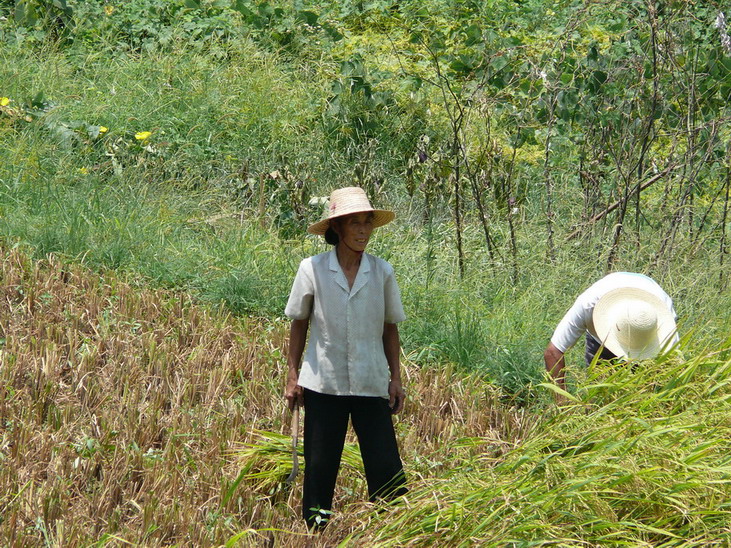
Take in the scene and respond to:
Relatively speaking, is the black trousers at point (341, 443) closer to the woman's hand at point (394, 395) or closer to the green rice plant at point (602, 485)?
the woman's hand at point (394, 395)

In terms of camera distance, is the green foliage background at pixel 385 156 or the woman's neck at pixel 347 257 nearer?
the woman's neck at pixel 347 257

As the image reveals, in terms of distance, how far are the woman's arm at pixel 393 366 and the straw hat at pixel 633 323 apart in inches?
33.1

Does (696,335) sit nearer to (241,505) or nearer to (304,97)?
(241,505)

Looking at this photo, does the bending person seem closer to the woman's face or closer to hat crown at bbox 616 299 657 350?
hat crown at bbox 616 299 657 350

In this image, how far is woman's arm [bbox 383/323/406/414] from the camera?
13.6 ft

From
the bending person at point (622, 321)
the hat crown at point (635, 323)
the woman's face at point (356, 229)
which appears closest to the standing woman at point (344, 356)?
the woman's face at point (356, 229)

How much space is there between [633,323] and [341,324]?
1.18m

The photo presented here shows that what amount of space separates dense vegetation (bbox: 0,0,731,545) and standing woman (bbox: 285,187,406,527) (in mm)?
200

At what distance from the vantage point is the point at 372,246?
6.87 m

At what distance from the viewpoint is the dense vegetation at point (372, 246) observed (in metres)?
3.92

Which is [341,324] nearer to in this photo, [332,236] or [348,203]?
[332,236]

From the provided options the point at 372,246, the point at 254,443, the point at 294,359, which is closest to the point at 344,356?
the point at 294,359

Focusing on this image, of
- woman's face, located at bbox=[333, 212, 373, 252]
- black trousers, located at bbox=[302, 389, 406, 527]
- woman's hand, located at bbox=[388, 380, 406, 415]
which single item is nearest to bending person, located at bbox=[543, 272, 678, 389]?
woman's hand, located at bbox=[388, 380, 406, 415]

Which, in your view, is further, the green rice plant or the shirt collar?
the shirt collar
